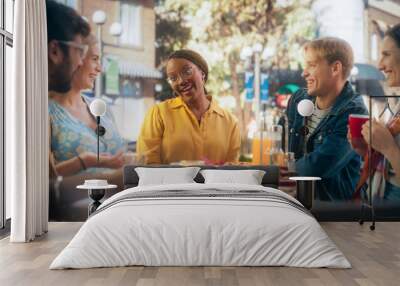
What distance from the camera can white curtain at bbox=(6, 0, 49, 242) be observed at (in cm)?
644

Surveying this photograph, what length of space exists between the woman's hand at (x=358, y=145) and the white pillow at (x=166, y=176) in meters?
2.20

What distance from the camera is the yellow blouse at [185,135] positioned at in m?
8.27

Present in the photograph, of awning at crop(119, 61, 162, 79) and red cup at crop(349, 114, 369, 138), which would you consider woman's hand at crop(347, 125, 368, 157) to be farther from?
awning at crop(119, 61, 162, 79)

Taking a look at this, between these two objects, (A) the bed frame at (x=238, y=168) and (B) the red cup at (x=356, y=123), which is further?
(B) the red cup at (x=356, y=123)

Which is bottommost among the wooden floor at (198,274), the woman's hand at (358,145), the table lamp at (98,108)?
the wooden floor at (198,274)

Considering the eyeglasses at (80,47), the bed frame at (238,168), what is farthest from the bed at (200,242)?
the eyeglasses at (80,47)

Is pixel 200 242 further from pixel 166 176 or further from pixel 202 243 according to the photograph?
pixel 166 176

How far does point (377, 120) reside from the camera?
8.39 m

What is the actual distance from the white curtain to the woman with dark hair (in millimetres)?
4287

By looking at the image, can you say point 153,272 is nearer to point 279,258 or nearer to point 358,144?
point 279,258

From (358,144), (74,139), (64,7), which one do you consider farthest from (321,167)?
(64,7)

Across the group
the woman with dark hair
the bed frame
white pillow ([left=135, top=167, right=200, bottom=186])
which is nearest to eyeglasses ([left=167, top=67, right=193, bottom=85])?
the bed frame

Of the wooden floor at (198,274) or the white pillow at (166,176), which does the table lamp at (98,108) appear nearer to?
the white pillow at (166,176)

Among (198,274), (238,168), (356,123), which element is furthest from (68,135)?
(198,274)
